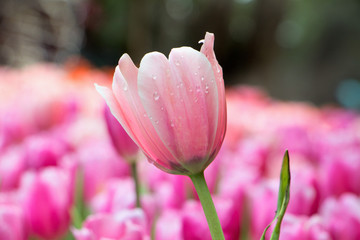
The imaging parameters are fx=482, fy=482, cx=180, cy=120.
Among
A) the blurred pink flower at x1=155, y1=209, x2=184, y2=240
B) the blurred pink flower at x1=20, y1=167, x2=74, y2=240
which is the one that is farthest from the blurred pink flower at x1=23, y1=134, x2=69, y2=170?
the blurred pink flower at x1=155, y1=209, x2=184, y2=240

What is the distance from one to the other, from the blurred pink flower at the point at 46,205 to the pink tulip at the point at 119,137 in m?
0.10

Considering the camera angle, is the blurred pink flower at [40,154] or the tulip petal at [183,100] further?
the blurred pink flower at [40,154]

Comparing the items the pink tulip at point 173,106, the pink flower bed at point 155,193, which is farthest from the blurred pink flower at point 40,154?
the pink tulip at point 173,106

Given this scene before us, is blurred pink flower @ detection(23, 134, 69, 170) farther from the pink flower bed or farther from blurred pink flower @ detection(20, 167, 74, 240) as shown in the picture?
blurred pink flower @ detection(20, 167, 74, 240)

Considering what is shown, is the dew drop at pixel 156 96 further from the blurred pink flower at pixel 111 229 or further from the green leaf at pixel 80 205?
the green leaf at pixel 80 205

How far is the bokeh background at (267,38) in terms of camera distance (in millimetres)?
10539

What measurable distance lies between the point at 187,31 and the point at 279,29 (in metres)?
2.29

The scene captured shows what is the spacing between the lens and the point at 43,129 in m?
1.17

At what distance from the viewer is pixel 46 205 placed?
1.81 feet

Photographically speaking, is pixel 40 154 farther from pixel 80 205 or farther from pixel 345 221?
pixel 345 221

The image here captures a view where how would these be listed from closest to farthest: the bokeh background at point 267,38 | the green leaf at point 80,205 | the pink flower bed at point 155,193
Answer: the pink flower bed at point 155,193 < the green leaf at point 80,205 < the bokeh background at point 267,38

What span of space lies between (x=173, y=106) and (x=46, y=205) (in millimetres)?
271

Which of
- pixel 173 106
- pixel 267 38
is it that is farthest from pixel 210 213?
pixel 267 38

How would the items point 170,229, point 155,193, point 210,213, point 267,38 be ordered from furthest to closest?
1. point 267,38
2. point 155,193
3. point 170,229
4. point 210,213
